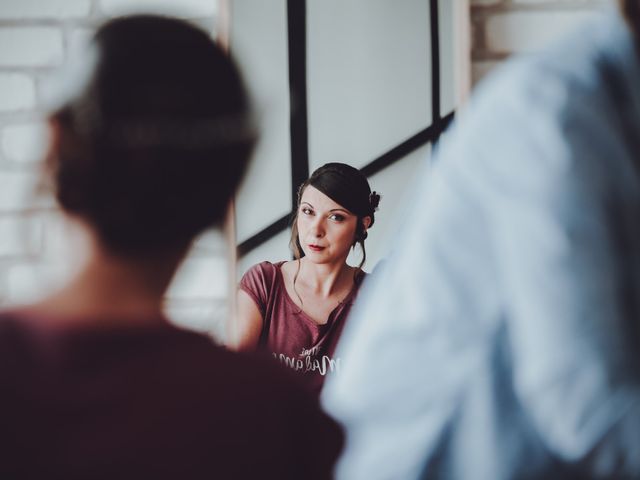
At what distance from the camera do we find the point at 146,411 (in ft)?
1.19

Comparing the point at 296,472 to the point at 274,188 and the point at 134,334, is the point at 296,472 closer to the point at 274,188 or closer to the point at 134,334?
the point at 134,334

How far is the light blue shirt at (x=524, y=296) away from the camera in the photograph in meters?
0.34

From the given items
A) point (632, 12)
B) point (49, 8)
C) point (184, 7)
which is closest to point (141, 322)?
point (632, 12)

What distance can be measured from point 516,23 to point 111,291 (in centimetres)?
91

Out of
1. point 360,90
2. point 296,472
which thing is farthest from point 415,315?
point 360,90

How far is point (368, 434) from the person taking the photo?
39 centimetres

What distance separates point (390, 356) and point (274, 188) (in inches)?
36.6

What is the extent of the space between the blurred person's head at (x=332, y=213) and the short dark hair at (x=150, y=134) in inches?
33.5

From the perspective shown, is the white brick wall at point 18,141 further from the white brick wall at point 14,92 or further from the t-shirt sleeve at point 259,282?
the t-shirt sleeve at point 259,282

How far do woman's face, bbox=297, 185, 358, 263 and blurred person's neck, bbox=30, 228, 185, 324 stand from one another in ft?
2.90

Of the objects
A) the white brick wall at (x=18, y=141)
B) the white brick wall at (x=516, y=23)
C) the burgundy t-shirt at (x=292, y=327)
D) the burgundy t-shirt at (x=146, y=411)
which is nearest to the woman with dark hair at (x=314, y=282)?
the burgundy t-shirt at (x=292, y=327)

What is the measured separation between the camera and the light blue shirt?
337 millimetres

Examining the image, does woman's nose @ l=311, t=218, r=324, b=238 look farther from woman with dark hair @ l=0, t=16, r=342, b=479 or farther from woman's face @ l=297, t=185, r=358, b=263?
woman with dark hair @ l=0, t=16, r=342, b=479

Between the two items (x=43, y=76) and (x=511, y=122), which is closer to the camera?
(x=511, y=122)
